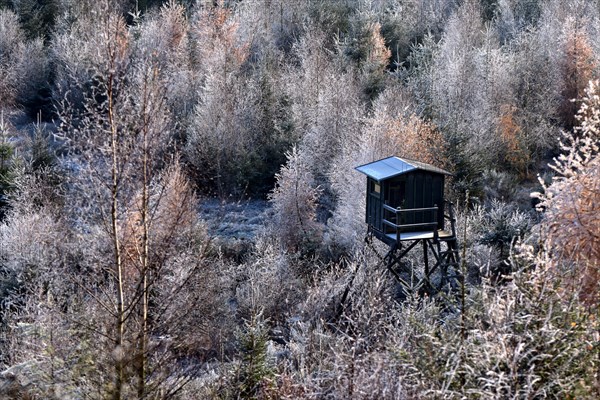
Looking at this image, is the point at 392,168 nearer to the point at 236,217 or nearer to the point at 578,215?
the point at 578,215

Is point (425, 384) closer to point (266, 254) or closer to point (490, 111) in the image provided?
point (266, 254)

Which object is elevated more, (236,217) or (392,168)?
(392,168)

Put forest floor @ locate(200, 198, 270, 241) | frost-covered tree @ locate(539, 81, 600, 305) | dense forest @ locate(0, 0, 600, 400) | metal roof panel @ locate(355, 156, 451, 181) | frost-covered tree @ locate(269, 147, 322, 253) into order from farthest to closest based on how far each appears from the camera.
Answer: forest floor @ locate(200, 198, 270, 241), frost-covered tree @ locate(269, 147, 322, 253), metal roof panel @ locate(355, 156, 451, 181), frost-covered tree @ locate(539, 81, 600, 305), dense forest @ locate(0, 0, 600, 400)

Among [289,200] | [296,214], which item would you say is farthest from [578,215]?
[289,200]

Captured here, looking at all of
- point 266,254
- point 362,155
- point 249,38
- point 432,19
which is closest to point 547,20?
point 432,19

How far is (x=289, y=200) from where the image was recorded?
2192 centimetres

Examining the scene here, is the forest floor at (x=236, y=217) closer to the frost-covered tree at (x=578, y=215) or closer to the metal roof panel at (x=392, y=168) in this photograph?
the metal roof panel at (x=392, y=168)

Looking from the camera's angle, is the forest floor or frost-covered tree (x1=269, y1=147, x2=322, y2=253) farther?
the forest floor

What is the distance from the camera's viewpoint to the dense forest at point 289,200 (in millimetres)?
7910

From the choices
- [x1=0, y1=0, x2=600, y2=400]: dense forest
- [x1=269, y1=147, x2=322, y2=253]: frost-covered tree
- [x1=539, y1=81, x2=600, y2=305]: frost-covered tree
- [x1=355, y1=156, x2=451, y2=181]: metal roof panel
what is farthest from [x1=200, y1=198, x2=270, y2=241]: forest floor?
[x1=539, y1=81, x2=600, y2=305]: frost-covered tree

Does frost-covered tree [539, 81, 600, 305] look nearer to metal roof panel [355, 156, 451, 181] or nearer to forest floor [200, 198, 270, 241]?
metal roof panel [355, 156, 451, 181]

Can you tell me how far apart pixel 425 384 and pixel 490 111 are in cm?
2033

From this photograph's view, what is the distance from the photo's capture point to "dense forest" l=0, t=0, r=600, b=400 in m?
7.91

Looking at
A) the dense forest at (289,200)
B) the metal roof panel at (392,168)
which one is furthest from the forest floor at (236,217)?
the metal roof panel at (392,168)
